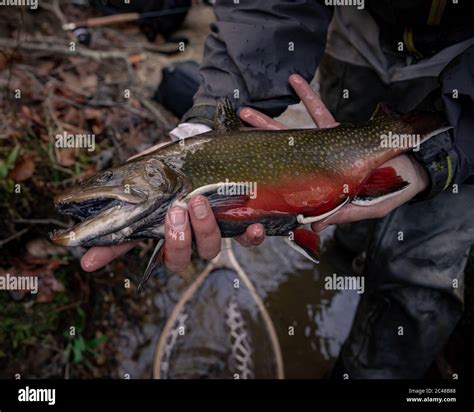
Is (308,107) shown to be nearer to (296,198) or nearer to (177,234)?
(296,198)

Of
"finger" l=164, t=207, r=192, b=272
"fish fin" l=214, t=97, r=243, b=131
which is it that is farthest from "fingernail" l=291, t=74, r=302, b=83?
"finger" l=164, t=207, r=192, b=272

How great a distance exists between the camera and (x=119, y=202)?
219 centimetres

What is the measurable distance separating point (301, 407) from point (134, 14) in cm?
561

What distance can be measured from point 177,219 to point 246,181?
409 millimetres

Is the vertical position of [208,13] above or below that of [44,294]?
above

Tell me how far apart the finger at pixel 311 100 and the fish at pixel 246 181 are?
401mm

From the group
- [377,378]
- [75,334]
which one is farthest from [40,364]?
[377,378]

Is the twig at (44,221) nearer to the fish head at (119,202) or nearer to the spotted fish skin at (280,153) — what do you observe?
the fish head at (119,202)

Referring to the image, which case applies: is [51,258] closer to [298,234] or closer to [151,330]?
[151,330]

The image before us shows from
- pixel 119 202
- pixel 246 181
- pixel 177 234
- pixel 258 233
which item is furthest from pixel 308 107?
pixel 119 202

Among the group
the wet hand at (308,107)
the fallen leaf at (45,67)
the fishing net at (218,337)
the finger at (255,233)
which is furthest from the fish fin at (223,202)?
the fallen leaf at (45,67)

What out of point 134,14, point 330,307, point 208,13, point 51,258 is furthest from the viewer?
point 208,13

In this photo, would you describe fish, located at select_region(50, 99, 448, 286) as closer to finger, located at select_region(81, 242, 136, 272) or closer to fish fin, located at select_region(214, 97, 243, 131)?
fish fin, located at select_region(214, 97, 243, 131)

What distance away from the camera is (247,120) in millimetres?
2920
